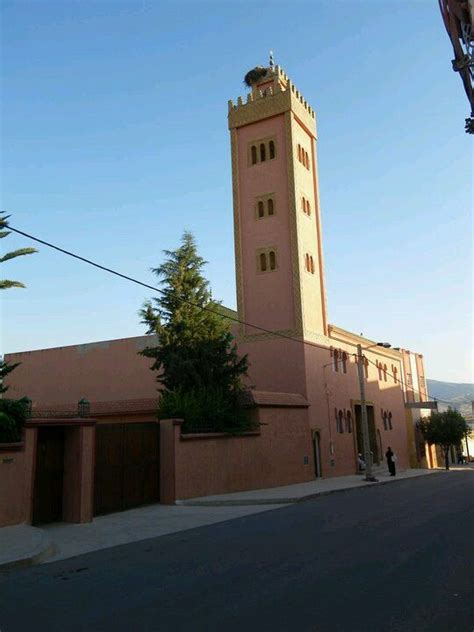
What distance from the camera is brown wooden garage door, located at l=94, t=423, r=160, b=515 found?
1612 centimetres

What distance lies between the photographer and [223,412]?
73.0 feet

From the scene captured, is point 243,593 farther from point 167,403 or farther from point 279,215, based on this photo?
point 279,215

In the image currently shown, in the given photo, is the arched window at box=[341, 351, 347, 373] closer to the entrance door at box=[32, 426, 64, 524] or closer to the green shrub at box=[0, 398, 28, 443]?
the entrance door at box=[32, 426, 64, 524]

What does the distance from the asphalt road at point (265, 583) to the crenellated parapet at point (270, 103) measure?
1156 inches

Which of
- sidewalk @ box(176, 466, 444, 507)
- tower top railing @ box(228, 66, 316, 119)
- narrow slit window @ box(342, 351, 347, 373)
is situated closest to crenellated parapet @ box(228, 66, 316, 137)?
tower top railing @ box(228, 66, 316, 119)

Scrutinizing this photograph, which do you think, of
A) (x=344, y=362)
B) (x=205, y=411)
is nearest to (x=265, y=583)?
(x=205, y=411)

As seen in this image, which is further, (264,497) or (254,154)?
(254,154)

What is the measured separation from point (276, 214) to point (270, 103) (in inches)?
296

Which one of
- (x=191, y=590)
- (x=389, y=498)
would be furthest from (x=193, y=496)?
(x=191, y=590)

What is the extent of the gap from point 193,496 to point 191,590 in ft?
42.2

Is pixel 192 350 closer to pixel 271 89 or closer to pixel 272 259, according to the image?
pixel 272 259

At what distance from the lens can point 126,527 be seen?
537 inches

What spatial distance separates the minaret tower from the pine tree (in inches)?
247

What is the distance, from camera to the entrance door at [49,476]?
14.1 meters
